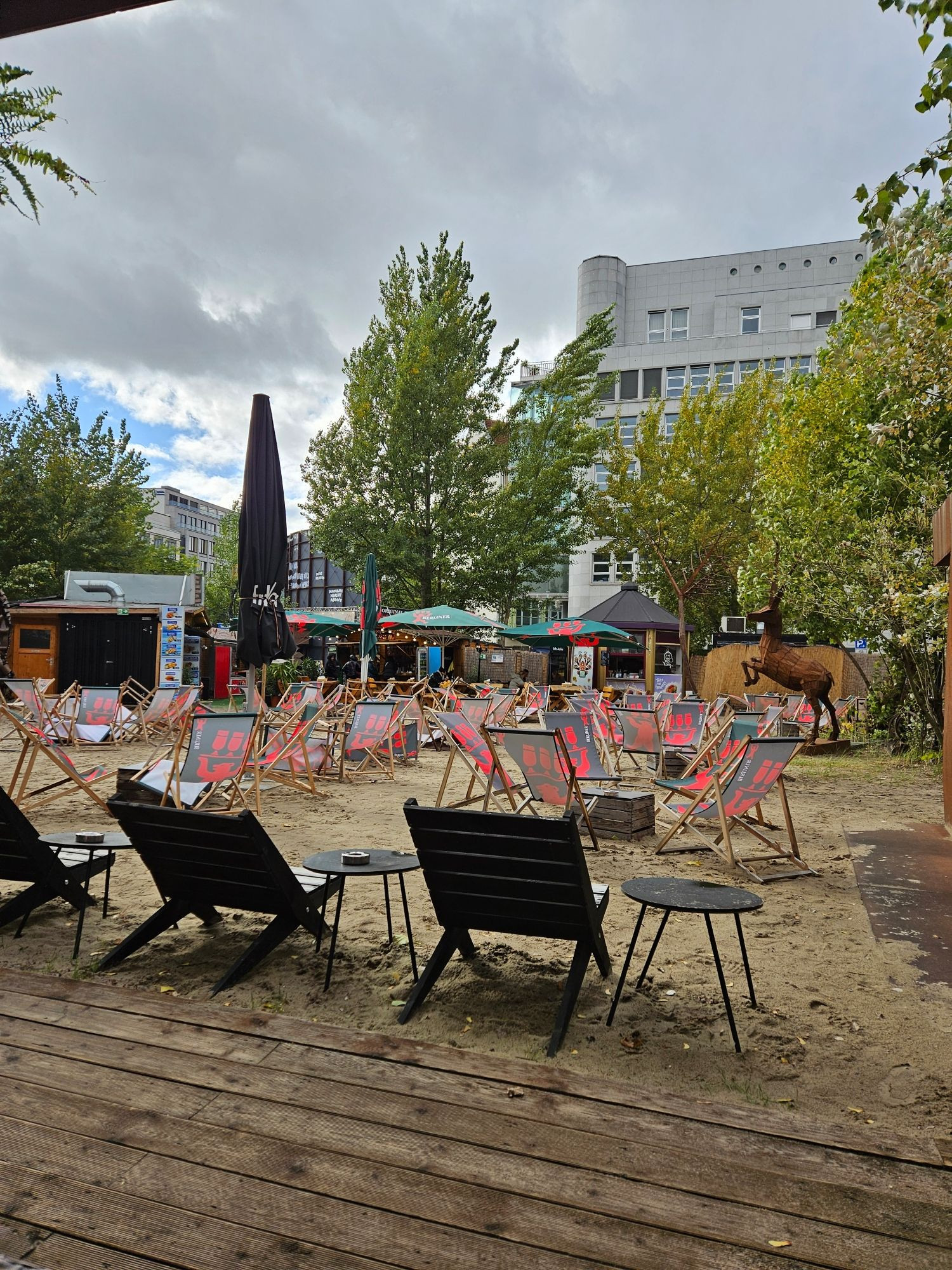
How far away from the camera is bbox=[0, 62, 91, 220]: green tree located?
3418 mm

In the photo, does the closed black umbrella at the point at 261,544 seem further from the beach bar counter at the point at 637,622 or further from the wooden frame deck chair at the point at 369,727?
the beach bar counter at the point at 637,622

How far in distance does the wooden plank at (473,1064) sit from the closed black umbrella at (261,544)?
555 cm

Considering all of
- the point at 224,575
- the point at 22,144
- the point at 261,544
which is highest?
the point at 224,575

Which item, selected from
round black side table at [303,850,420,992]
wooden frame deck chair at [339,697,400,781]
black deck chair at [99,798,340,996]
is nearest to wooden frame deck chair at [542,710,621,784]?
wooden frame deck chair at [339,697,400,781]

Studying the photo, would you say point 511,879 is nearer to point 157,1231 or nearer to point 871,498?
point 157,1231

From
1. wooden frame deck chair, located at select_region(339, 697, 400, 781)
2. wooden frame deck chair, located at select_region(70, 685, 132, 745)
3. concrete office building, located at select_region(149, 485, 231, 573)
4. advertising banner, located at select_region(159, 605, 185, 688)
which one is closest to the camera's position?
wooden frame deck chair, located at select_region(339, 697, 400, 781)

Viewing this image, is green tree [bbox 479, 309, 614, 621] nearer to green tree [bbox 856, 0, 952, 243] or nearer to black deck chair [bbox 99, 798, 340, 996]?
green tree [bbox 856, 0, 952, 243]

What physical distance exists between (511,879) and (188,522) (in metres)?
109

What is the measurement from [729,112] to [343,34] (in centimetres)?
375

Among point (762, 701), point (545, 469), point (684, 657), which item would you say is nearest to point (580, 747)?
point (762, 701)

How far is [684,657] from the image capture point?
2383 centimetres

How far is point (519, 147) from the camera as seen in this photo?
7160mm

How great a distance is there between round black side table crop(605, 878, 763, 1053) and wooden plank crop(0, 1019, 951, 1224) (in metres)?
0.61

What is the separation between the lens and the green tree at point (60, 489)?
26.0 m
